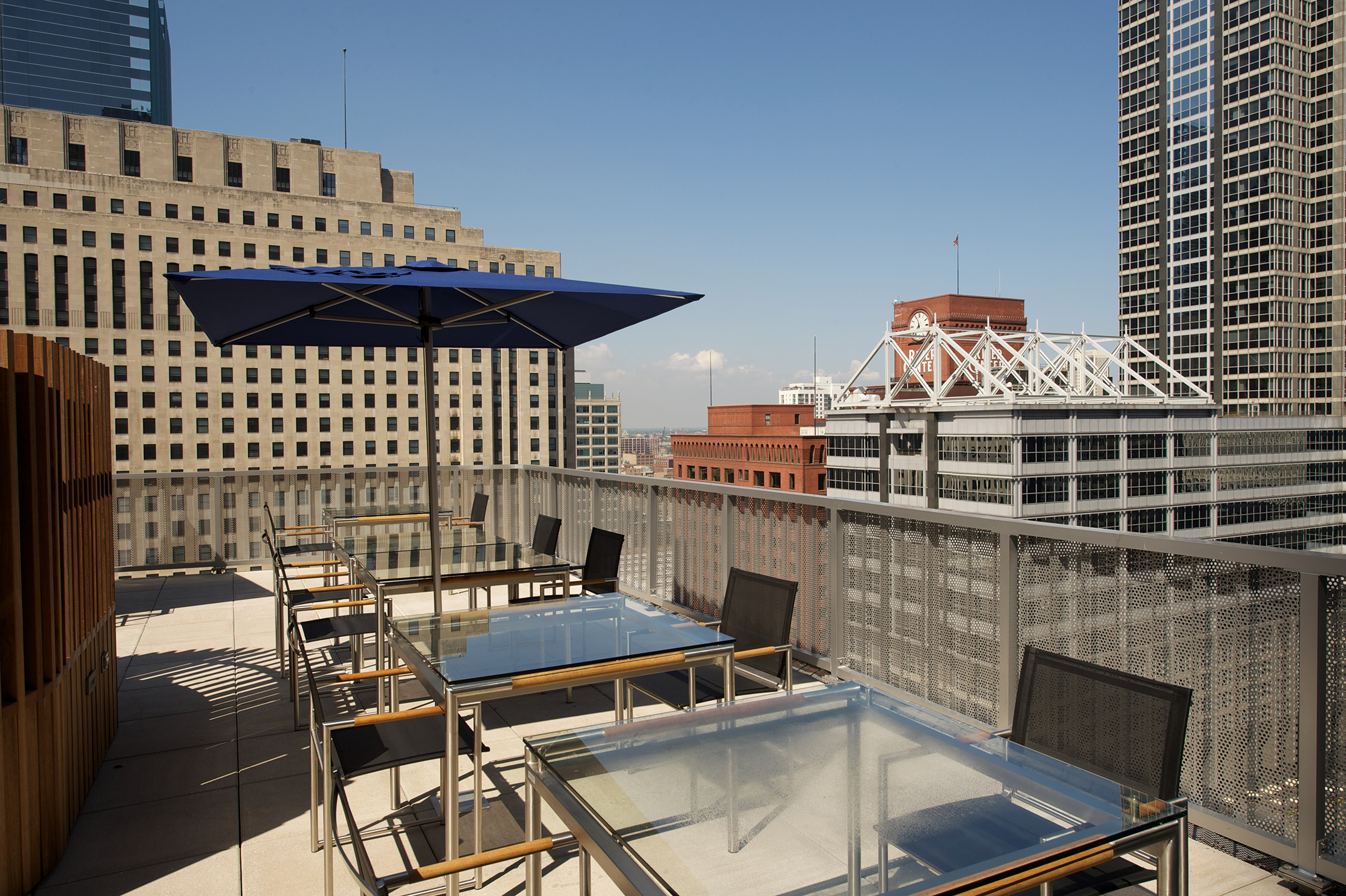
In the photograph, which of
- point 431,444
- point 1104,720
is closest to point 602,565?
point 431,444

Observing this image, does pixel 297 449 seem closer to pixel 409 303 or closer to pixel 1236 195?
pixel 409 303

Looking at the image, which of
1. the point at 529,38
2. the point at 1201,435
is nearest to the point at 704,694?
the point at 529,38

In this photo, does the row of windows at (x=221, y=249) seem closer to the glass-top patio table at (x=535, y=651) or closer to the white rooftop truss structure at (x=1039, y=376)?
the white rooftop truss structure at (x=1039, y=376)

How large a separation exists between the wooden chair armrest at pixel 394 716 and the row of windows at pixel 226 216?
97.1 m

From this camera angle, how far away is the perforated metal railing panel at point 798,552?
5.02 metres

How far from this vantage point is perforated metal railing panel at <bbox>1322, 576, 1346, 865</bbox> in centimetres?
263

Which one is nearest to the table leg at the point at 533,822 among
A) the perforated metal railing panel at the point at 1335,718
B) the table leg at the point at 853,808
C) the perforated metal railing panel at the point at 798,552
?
the table leg at the point at 853,808

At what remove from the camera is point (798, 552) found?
5211mm

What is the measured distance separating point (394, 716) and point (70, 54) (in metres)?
221

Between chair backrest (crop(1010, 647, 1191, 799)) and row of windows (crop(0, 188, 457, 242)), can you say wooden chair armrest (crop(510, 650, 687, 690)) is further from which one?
row of windows (crop(0, 188, 457, 242))

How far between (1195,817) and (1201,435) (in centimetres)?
8933

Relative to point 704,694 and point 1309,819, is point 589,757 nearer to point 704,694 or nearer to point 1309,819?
point 704,694

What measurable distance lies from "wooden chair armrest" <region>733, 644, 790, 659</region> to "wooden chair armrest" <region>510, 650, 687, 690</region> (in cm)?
38

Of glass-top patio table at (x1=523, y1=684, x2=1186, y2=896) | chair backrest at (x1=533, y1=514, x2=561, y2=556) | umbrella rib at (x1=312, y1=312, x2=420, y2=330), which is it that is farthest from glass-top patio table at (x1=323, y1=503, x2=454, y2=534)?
glass-top patio table at (x1=523, y1=684, x2=1186, y2=896)
